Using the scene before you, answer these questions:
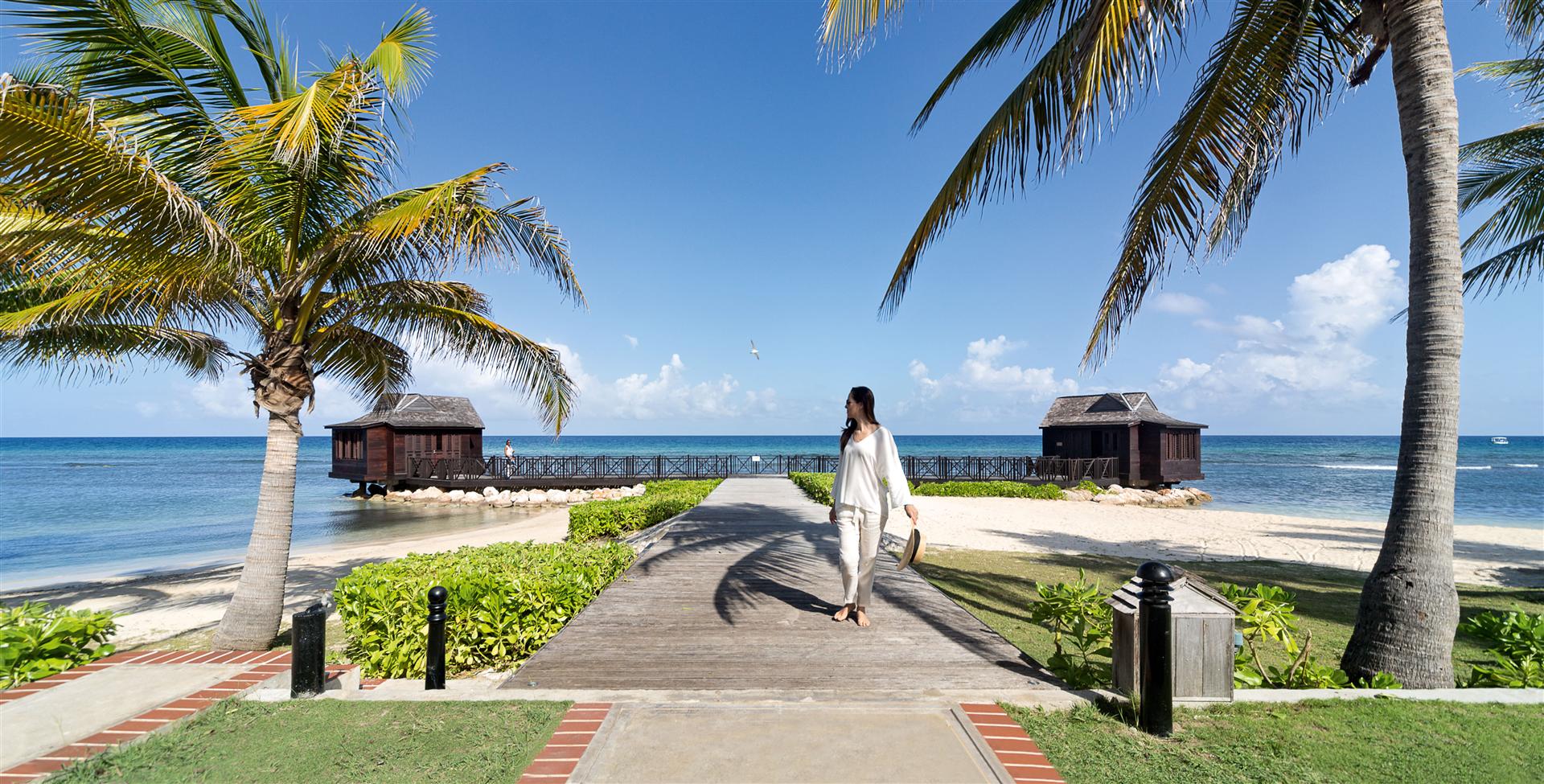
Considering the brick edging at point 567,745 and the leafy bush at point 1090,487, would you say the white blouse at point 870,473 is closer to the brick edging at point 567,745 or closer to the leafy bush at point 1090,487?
the brick edging at point 567,745

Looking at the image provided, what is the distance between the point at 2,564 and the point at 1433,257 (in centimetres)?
2795

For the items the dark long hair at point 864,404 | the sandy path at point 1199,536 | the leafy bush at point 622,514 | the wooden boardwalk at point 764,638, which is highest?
the dark long hair at point 864,404

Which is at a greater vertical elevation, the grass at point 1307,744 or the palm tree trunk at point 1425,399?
the palm tree trunk at point 1425,399

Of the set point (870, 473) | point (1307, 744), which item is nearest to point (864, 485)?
point (870, 473)

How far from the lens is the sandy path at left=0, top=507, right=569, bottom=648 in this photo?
9.66 metres

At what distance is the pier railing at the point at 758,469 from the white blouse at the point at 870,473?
2370 centimetres

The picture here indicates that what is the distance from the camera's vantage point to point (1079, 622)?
4355mm

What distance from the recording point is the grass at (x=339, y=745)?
114 inches

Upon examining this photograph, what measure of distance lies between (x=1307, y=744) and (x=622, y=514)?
37.7ft

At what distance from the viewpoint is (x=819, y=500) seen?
642 inches

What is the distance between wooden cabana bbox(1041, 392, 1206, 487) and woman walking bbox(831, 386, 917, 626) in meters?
28.2

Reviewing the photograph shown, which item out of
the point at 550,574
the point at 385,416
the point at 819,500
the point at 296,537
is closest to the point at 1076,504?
the point at 819,500

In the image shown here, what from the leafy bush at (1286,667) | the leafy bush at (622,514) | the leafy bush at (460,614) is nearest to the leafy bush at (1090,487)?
the leafy bush at (622,514)

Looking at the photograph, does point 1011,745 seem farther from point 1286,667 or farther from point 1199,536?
point 1199,536
